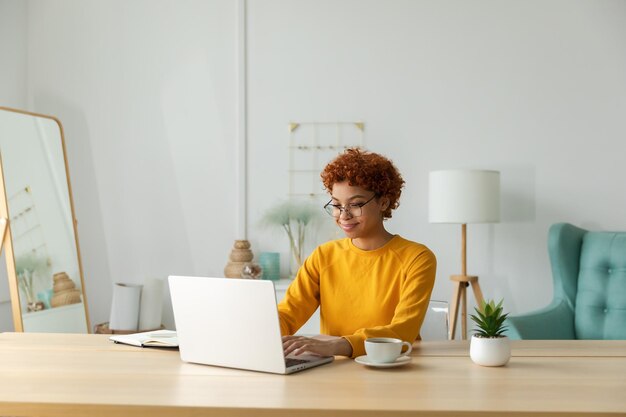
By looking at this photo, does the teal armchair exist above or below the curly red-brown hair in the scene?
below

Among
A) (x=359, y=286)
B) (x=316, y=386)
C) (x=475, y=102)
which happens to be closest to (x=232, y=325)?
(x=316, y=386)

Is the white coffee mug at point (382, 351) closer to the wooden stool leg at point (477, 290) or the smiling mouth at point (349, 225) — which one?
the smiling mouth at point (349, 225)

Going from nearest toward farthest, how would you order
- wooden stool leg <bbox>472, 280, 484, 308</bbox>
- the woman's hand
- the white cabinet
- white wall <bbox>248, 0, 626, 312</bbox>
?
the woman's hand, wooden stool leg <bbox>472, 280, 484, 308</bbox>, the white cabinet, white wall <bbox>248, 0, 626, 312</bbox>

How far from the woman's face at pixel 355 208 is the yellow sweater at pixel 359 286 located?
9 centimetres

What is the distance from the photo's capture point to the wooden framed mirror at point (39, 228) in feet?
12.3

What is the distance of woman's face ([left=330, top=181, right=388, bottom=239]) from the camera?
7.38 ft

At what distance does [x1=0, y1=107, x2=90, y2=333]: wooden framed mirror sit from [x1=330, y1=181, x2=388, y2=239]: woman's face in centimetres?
213

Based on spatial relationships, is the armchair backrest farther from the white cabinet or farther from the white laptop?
the white laptop

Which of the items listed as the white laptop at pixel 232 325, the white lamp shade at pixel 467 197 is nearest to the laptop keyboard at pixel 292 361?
the white laptop at pixel 232 325

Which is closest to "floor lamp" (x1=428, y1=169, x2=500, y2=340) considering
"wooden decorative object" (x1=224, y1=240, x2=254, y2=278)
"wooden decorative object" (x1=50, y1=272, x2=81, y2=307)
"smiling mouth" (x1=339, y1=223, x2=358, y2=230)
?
"wooden decorative object" (x1=224, y1=240, x2=254, y2=278)

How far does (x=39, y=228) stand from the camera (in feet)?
13.2

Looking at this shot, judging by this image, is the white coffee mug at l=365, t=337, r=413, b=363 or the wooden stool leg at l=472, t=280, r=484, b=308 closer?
the white coffee mug at l=365, t=337, r=413, b=363

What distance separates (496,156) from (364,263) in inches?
94.3

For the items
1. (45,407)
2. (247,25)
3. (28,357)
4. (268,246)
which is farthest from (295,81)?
(45,407)
